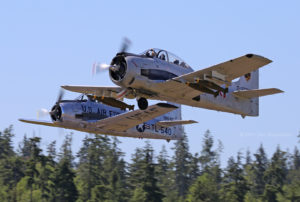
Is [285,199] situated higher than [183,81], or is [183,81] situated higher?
[183,81]

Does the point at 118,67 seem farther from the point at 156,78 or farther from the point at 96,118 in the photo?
the point at 96,118

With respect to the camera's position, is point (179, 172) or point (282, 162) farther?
point (282, 162)

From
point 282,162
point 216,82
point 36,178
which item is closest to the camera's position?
point 216,82

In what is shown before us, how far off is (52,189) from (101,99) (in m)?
28.7

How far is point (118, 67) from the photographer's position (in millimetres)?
20188

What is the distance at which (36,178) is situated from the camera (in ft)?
177

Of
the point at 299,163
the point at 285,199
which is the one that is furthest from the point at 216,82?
the point at 299,163

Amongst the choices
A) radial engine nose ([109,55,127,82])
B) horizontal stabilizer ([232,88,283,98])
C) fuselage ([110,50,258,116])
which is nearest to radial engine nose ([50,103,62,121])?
fuselage ([110,50,258,116])

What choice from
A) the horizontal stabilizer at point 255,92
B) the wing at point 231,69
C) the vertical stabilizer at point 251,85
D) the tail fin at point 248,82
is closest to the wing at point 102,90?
the wing at point 231,69

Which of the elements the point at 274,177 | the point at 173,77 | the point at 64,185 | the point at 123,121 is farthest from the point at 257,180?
the point at 173,77

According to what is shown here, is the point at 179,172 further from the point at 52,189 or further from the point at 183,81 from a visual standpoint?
the point at 183,81

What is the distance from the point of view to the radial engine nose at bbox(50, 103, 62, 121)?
30.0 metres

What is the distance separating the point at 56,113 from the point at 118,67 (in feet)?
35.7

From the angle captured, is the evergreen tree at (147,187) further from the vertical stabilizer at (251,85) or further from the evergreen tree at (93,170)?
the vertical stabilizer at (251,85)
